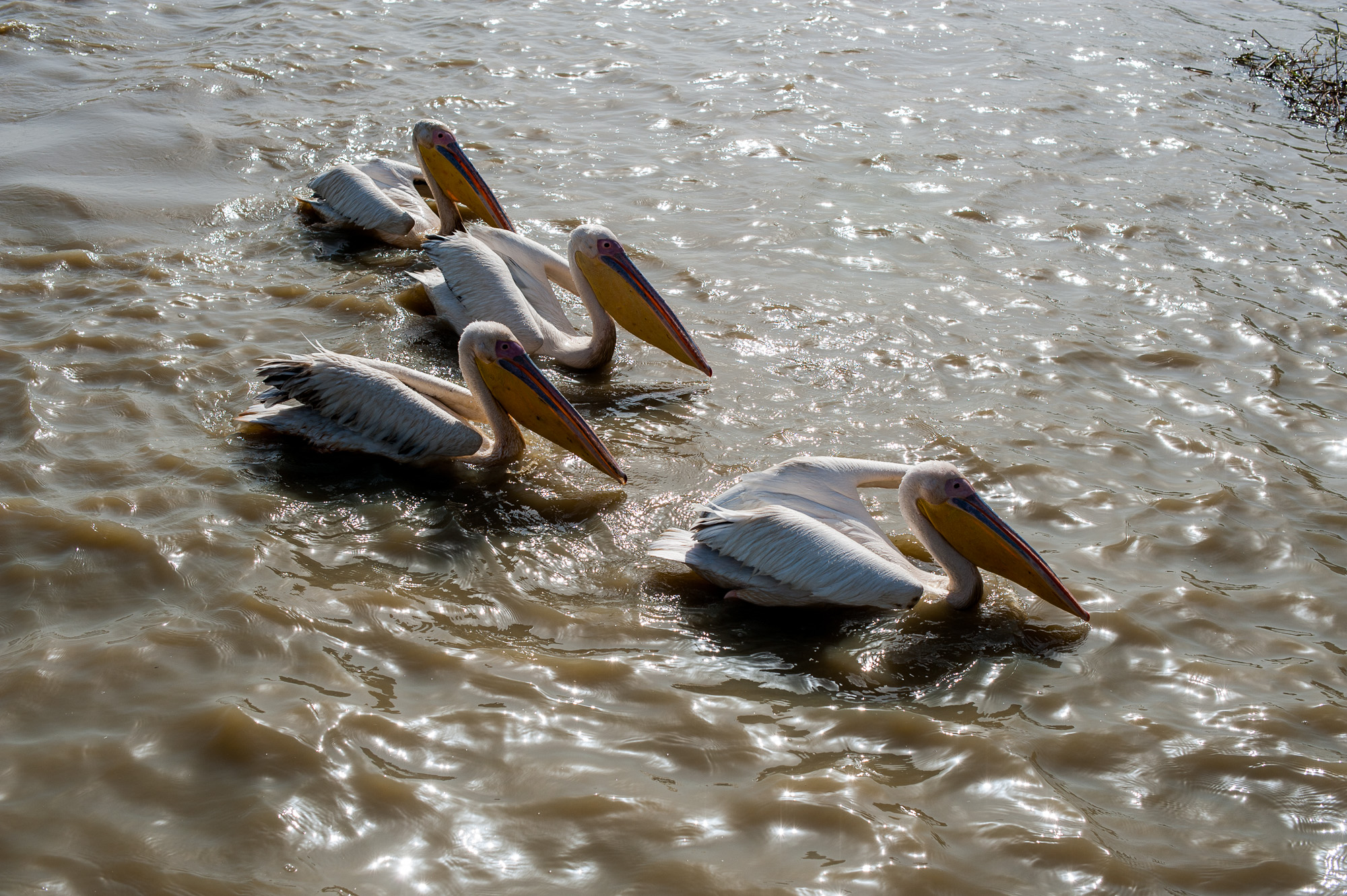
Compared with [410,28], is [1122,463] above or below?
below

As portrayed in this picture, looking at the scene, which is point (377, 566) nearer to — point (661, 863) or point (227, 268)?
point (661, 863)

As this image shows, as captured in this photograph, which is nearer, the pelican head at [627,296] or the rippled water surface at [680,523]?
the rippled water surface at [680,523]

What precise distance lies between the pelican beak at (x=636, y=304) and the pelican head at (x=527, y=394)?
3.53ft

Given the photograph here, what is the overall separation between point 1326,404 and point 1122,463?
4.55ft

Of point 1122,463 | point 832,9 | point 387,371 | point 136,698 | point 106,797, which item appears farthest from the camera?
point 832,9

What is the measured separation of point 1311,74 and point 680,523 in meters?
9.51

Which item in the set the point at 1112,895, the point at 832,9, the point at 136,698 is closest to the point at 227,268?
the point at 136,698

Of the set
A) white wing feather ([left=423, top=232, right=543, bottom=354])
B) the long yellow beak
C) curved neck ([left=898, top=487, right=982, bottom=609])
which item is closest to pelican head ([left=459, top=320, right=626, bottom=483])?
white wing feather ([left=423, top=232, right=543, bottom=354])

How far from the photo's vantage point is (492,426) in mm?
4445

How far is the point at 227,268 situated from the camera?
5.95 m

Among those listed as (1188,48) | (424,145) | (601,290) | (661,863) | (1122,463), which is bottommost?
(661,863)

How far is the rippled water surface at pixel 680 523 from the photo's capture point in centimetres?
261

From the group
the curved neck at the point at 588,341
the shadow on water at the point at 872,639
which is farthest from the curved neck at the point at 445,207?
the shadow on water at the point at 872,639

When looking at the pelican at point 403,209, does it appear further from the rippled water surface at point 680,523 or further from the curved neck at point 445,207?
the rippled water surface at point 680,523
